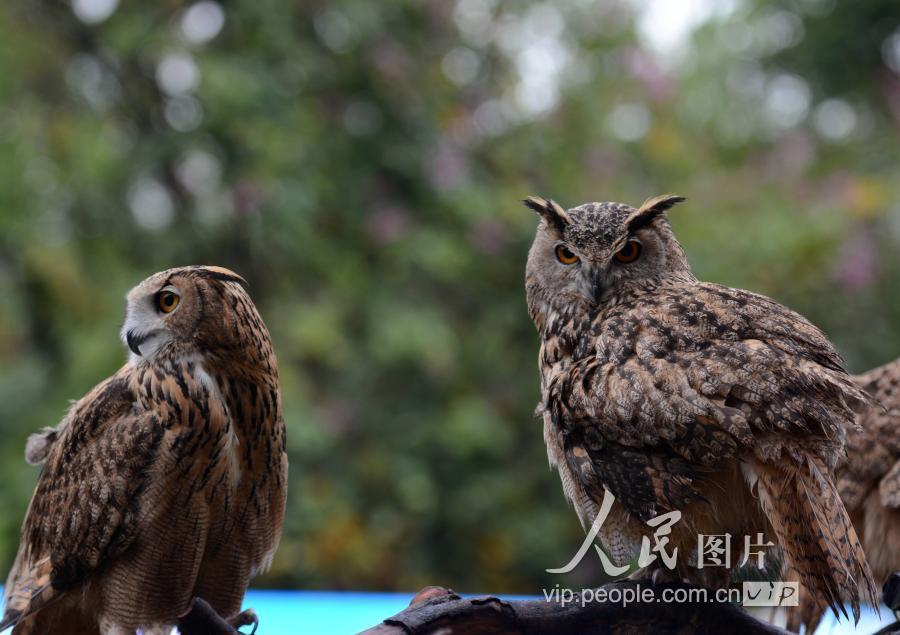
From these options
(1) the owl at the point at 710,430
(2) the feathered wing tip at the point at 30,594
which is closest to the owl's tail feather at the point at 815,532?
(1) the owl at the point at 710,430

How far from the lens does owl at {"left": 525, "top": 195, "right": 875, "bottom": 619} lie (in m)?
1.37

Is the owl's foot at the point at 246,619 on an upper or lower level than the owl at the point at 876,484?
lower

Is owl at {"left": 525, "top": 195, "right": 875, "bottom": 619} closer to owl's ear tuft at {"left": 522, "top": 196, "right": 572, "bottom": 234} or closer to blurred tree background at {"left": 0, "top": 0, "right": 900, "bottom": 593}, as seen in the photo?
owl's ear tuft at {"left": 522, "top": 196, "right": 572, "bottom": 234}

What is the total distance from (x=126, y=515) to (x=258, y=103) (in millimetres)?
2827

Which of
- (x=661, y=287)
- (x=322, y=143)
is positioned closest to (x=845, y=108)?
(x=322, y=143)

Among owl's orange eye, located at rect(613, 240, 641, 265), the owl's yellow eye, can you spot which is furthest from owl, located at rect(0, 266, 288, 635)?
owl's orange eye, located at rect(613, 240, 641, 265)

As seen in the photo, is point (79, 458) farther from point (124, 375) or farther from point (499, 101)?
point (499, 101)

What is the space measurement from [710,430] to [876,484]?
89 cm

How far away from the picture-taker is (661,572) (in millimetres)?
1516

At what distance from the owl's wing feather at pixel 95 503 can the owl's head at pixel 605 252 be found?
2.48 ft

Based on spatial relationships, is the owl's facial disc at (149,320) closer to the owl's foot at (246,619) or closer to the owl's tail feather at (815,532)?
the owl's foot at (246,619)

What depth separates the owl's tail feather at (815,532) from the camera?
1307 millimetres

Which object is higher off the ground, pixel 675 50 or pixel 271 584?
pixel 675 50

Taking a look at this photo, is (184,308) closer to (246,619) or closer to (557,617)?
(246,619)
